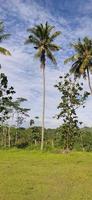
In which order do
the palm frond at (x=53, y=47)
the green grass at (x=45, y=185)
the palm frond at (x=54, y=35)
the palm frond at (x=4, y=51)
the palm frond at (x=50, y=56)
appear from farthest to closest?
1. the palm frond at (x=53, y=47)
2. the palm frond at (x=50, y=56)
3. the palm frond at (x=54, y=35)
4. the palm frond at (x=4, y=51)
5. the green grass at (x=45, y=185)

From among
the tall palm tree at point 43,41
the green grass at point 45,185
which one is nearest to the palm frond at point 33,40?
the tall palm tree at point 43,41

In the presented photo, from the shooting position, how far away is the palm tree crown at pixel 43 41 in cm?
5419

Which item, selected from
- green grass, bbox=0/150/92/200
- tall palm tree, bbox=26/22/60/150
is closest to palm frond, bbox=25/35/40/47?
tall palm tree, bbox=26/22/60/150

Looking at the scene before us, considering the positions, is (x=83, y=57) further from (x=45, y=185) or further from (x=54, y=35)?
(x=45, y=185)

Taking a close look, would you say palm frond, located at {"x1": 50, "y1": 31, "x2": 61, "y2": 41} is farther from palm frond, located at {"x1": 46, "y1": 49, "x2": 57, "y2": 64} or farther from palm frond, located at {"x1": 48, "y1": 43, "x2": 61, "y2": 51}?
palm frond, located at {"x1": 46, "y1": 49, "x2": 57, "y2": 64}

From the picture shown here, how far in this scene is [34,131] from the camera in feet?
337

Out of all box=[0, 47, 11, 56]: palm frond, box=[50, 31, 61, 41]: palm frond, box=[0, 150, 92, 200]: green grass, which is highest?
box=[50, 31, 61, 41]: palm frond

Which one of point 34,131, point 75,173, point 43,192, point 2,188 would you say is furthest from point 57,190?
point 34,131

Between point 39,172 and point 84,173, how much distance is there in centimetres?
276

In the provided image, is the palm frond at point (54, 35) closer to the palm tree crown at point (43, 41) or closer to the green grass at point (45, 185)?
the palm tree crown at point (43, 41)

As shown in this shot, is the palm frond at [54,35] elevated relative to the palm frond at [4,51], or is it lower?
elevated

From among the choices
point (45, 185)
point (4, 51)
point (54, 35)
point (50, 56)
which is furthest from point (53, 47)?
point (45, 185)

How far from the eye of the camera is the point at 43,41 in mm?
54719

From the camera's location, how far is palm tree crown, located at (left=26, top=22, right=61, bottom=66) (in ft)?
178
